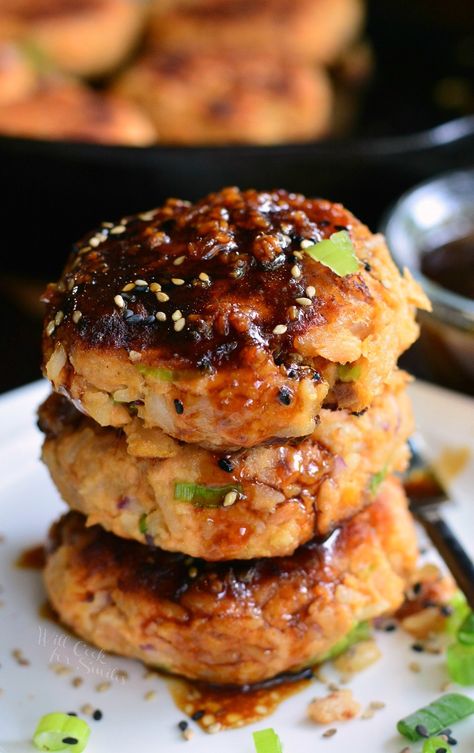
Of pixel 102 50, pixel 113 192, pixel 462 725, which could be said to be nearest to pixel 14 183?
pixel 113 192

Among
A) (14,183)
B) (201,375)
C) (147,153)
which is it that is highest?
(201,375)

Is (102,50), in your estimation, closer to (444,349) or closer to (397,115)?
(397,115)

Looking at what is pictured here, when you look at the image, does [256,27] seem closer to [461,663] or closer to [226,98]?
[226,98]

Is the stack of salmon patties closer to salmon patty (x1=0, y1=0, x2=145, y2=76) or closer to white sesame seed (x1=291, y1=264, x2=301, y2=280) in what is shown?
white sesame seed (x1=291, y1=264, x2=301, y2=280)

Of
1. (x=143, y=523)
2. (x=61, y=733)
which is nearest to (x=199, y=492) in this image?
(x=143, y=523)

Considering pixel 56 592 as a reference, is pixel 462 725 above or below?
above

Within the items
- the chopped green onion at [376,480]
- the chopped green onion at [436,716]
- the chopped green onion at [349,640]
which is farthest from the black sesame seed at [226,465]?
the chopped green onion at [436,716]

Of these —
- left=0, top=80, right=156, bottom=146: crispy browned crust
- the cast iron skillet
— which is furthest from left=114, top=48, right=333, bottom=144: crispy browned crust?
the cast iron skillet

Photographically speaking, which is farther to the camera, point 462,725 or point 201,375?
point 462,725
